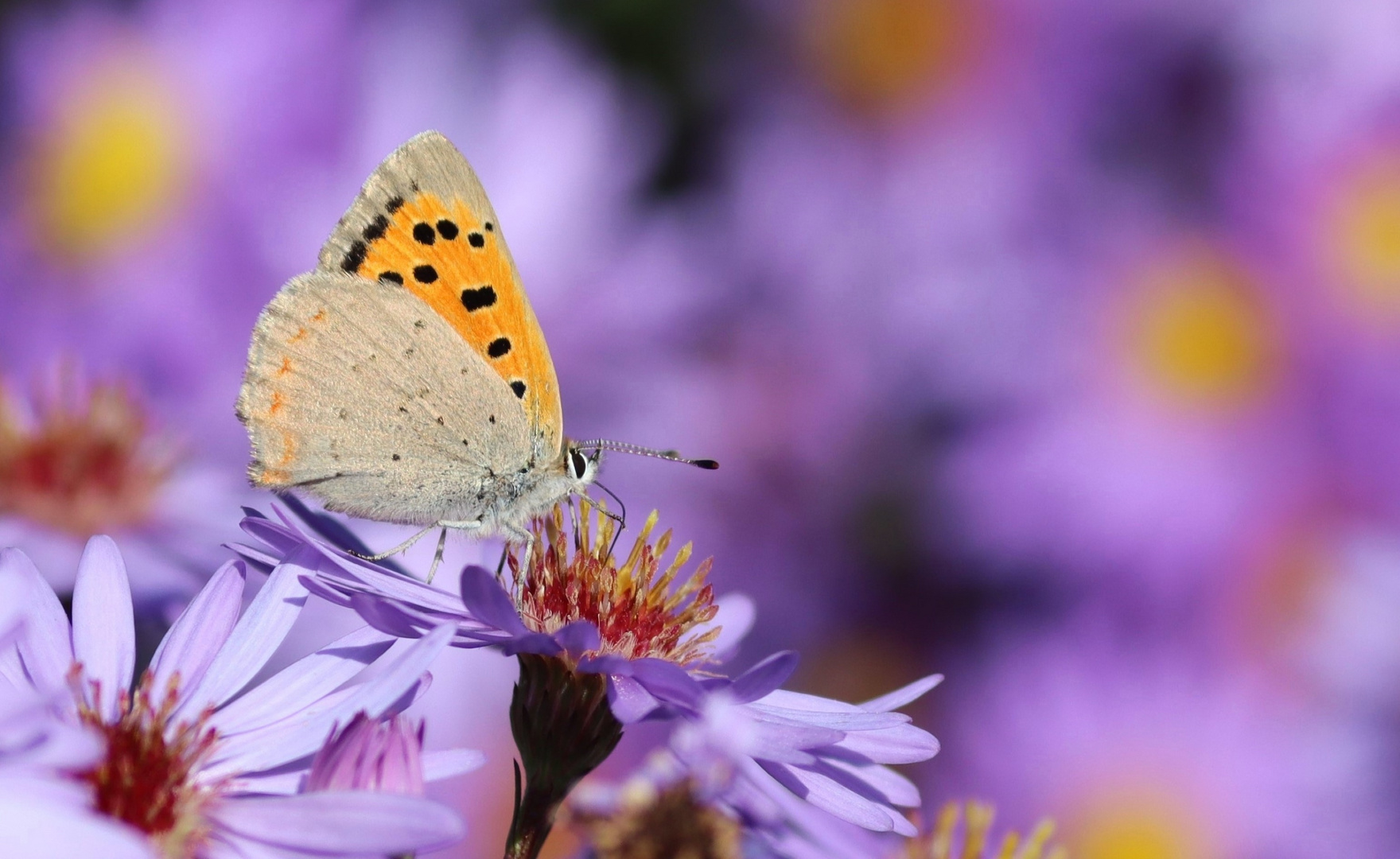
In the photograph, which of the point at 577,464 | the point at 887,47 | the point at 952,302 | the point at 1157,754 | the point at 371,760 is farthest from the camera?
the point at 887,47

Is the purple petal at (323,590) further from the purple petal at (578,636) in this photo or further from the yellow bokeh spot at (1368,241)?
the yellow bokeh spot at (1368,241)

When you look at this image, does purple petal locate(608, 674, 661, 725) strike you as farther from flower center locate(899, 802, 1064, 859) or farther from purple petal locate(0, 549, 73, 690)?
purple petal locate(0, 549, 73, 690)

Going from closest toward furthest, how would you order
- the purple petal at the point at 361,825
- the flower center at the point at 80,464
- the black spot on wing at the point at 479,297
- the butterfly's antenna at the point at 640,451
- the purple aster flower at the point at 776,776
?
1. the purple petal at the point at 361,825
2. the purple aster flower at the point at 776,776
3. the black spot on wing at the point at 479,297
4. the butterfly's antenna at the point at 640,451
5. the flower center at the point at 80,464

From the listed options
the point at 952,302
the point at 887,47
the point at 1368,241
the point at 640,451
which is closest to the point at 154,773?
the point at 640,451

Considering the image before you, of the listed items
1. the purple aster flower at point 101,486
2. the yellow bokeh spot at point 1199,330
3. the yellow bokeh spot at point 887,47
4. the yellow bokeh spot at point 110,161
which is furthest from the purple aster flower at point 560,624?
the yellow bokeh spot at point 887,47

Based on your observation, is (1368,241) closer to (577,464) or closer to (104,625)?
(577,464)

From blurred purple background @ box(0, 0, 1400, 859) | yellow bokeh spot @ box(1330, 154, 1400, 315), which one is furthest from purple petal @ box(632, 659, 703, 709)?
yellow bokeh spot @ box(1330, 154, 1400, 315)

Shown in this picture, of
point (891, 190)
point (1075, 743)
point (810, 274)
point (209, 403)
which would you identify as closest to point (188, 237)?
point (209, 403)
